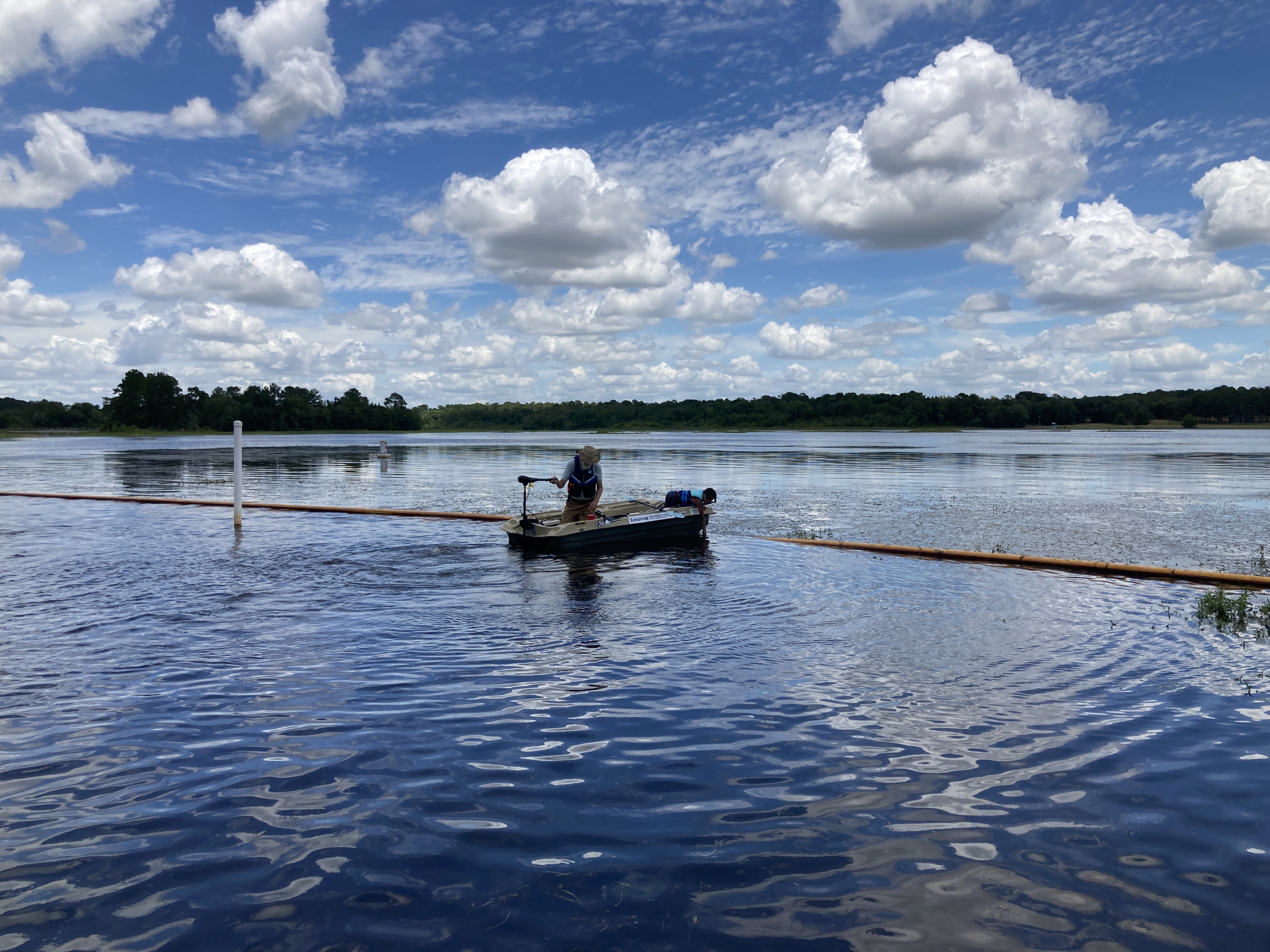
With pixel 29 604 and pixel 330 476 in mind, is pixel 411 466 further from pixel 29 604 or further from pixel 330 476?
pixel 29 604

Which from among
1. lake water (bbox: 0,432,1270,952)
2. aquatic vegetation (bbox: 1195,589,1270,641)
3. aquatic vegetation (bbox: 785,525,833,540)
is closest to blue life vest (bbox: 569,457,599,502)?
lake water (bbox: 0,432,1270,952)

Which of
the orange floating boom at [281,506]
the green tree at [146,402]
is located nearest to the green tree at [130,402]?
the green tree at [146,402]

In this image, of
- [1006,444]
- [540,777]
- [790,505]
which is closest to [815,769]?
[540,777]

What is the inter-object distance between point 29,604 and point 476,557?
7420mm

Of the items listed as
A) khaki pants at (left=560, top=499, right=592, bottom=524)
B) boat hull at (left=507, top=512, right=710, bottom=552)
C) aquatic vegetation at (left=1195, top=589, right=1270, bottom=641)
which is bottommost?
aquatic vegetation at (left=1195, top=589, right=1270, bottom=641)

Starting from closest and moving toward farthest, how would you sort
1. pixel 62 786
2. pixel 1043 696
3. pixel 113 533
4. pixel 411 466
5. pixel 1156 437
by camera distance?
pixel 62 786 → pixel 1043 696 → pixel 113 533 → pixel 411 466 → pixel 1156 437

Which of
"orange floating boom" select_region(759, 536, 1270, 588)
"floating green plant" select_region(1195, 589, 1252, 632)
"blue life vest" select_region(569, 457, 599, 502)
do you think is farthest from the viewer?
"blue life vest" select_region(569, 457, 599, 502)

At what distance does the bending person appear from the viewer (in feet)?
63.4

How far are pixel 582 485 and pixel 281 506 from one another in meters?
12.7

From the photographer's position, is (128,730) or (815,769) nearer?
(815,769)

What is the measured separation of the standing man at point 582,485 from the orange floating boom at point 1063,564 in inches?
184

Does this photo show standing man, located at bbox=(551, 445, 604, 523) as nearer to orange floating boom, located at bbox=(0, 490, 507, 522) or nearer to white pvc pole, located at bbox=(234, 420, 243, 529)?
orange floating boom, located at bbox=(0, 490, 507, 522)

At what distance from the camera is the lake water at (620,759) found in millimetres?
4375

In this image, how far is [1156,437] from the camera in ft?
447
